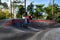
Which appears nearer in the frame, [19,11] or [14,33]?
[14,33]

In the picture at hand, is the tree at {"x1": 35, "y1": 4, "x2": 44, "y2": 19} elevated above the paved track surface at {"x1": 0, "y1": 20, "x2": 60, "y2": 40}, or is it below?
below

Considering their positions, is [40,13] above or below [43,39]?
below

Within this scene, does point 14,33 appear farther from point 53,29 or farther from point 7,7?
point 7,7

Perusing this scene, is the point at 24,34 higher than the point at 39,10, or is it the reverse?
the point at 24,34

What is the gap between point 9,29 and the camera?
27.6 ft

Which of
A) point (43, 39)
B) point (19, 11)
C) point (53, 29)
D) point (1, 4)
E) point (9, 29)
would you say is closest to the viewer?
point (43, 39)

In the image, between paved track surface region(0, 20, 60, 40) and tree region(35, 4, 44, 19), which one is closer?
paved track surface region(0, 20, 60, 40)

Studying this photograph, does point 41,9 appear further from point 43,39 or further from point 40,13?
point 43,39

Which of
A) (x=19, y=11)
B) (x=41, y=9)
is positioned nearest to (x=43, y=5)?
(x=41, y=9)

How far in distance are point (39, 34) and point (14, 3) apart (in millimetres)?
45588

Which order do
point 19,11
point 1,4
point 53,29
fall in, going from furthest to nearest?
point 1,4 → point 19,11 → point 53,29

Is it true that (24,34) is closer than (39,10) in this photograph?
Yes

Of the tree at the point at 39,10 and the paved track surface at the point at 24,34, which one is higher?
the paved track surface at the point at 24,34

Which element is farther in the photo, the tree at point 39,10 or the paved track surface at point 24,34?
the tree at point 39,10
